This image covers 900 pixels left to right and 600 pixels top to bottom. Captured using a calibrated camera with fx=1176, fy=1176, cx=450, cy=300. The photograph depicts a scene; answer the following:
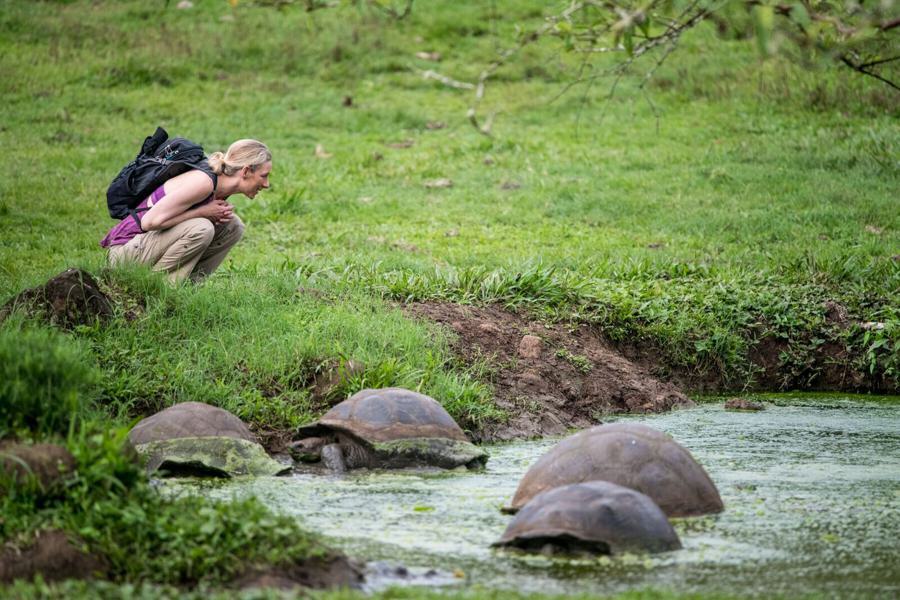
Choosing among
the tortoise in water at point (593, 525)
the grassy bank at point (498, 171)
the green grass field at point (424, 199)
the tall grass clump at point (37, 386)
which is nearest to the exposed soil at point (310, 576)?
the tortoise in water at point (593, 525)

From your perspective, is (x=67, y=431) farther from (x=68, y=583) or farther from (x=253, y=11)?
(x=253, y=11)

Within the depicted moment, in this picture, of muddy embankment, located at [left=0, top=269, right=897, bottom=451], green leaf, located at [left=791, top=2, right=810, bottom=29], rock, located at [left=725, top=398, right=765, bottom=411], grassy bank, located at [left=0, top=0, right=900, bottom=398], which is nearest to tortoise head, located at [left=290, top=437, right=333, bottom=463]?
muddy embankment, located at [left=0, top=269, right=897, bottom=451]

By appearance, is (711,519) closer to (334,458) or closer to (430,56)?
(334,458)

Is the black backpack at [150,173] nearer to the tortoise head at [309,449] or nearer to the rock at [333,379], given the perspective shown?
the rock at [333,379]

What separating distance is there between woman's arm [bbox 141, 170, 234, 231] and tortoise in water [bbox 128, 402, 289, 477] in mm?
1766

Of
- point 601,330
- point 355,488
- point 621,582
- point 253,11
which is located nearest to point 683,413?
point 601,330

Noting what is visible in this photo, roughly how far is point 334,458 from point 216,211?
228 cm

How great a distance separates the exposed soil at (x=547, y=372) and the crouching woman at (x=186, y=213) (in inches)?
61.1

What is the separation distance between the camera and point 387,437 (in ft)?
20.6

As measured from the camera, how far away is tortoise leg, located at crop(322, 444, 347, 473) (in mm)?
6342

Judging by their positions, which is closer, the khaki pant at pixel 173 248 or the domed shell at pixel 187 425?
the domed shell at pixel 187 425

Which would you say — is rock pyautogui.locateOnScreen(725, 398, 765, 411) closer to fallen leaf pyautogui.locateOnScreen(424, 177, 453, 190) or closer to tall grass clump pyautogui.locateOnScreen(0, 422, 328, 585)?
tall grass clump pyautogui.locateOnScreen(0, 422, 328, 585)

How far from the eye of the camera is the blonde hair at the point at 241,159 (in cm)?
779

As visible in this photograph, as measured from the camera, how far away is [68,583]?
3.98 metres
